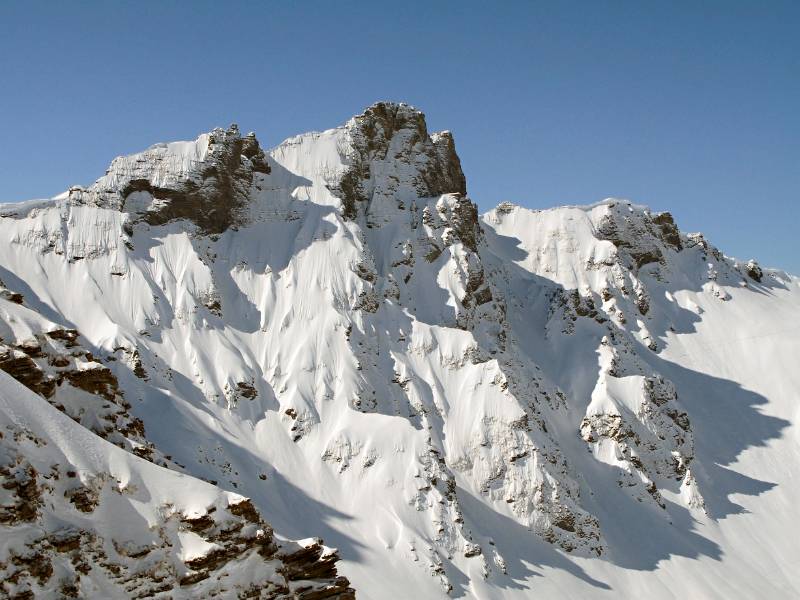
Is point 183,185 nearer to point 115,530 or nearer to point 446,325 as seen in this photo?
point 446,325

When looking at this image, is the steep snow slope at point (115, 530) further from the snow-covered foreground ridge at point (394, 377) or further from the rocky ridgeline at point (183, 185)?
the rocky ridgeline at point (183, 185)

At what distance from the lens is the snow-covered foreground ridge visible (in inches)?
2381

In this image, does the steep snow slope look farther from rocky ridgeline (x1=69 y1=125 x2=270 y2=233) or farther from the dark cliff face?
the dark cliff face

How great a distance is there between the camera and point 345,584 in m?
30.5

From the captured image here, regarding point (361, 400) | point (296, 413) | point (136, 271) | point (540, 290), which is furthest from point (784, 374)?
point (136, 271)

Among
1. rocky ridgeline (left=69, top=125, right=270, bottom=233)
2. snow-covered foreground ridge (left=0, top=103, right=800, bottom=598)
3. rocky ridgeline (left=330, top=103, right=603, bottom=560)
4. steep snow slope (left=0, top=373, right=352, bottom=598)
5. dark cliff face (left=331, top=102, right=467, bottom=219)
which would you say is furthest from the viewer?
dark cliff face (left=331, top=102, right=467, bottom=219)

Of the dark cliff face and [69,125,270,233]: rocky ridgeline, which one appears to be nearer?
[69,125,270,233]: rocky ridgeline

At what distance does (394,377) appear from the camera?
7388 cm

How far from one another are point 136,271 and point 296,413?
23647mm

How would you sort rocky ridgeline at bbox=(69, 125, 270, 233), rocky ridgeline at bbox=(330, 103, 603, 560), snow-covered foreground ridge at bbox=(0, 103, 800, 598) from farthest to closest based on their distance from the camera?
rocky ridgeline at bbox=(69, 125, 270, 233) < rocky ridgeline at bbox=(330, 103, 603, 560) < snow-covered foreground ridge at bbox=(0, 103, 800, 598)

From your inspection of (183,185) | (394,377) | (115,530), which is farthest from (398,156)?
(115,530)

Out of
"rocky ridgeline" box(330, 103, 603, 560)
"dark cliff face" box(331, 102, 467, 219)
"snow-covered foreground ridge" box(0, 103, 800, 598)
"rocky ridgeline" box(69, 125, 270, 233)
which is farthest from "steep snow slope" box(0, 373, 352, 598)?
"dark cliff face" box(331, 102, 467, 219)

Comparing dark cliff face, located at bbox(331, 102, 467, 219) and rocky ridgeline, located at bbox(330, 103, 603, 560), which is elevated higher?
dark cliff face, located at bbox(331, 102, 467, 219)

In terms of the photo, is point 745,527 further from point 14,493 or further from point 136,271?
point 14,493
